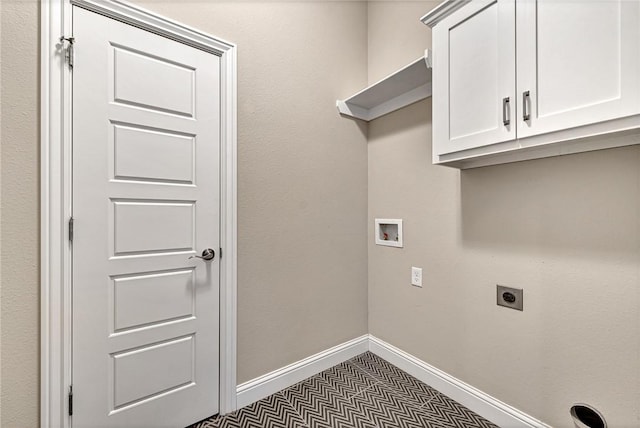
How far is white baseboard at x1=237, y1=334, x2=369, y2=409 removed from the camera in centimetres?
178

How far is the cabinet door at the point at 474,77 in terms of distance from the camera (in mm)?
1273

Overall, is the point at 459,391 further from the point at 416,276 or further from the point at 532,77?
the point at 532,77

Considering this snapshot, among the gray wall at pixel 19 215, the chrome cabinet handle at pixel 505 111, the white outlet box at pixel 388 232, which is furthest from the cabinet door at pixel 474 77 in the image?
the gray wall at pixel 19 215

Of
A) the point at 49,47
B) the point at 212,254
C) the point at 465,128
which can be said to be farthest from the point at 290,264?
the point at 49,47

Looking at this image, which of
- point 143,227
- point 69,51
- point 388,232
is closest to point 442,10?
point 388,232

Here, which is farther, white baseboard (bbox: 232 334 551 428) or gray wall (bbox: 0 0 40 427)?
white baseboard (bbox: 232 334 551 428)

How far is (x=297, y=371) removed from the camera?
199 centimetres

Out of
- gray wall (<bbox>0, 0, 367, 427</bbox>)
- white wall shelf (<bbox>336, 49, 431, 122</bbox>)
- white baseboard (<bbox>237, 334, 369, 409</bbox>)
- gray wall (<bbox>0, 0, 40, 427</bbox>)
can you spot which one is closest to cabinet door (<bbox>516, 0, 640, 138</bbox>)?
white wall shelf (<bbox>336, 49, 431, 122</bbox>)

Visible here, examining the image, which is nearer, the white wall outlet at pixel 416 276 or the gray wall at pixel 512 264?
the gray wall at pixel 512 264

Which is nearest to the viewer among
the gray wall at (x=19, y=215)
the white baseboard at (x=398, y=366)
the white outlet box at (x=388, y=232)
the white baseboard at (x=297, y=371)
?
the gray wall at (x=19, y=215)

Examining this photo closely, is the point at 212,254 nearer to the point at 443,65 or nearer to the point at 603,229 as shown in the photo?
the point at 443,65

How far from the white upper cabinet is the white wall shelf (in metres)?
0.24

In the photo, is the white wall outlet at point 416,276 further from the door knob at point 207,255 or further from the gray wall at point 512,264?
the door knob at point 207,255

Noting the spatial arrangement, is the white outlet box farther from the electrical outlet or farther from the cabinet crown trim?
the cabinet crown trim
